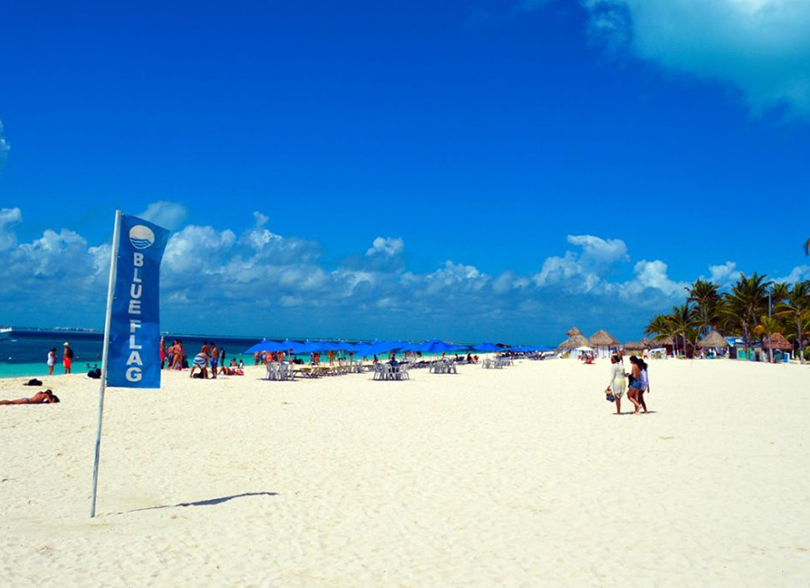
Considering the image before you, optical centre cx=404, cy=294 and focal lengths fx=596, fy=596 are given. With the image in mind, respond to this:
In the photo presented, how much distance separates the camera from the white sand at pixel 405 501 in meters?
4.38

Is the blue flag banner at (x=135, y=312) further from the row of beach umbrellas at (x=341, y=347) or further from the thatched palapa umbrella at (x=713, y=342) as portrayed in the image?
the thatched palapa umbrella at (x=713, y=342)

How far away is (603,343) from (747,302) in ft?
A: 47.9

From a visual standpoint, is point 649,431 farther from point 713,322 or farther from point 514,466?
point 713,322

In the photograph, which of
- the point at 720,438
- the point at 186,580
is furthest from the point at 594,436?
the point at 186,580

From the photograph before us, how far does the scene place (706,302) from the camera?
65812 millimetres

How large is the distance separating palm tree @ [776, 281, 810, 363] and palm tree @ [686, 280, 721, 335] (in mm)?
6803

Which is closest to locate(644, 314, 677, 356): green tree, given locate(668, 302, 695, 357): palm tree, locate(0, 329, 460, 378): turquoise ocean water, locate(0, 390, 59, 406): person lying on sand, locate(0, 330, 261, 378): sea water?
locate(668, 302, 695, 357): palm tree

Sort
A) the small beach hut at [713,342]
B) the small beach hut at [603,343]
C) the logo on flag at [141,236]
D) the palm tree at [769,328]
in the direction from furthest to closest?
1. the small beach hut at [603,343]
2. the small beach hut at [713,342]
3. the palm tree at [769,328]
4. the logo on flag at [141,236]

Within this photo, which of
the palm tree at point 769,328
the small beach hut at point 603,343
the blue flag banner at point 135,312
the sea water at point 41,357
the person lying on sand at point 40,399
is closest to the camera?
the blue flag banner at point 135,312

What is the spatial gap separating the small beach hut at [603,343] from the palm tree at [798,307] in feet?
52.3

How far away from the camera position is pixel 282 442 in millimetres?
9703

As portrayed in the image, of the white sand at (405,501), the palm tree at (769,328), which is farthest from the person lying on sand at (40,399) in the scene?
the palm tree at (769,328)

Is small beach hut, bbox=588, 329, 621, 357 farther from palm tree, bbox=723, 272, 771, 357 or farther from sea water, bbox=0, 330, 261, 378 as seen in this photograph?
sea water, bbox=0, 330, 261, 378

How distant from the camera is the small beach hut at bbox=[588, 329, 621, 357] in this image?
65.2 meters
